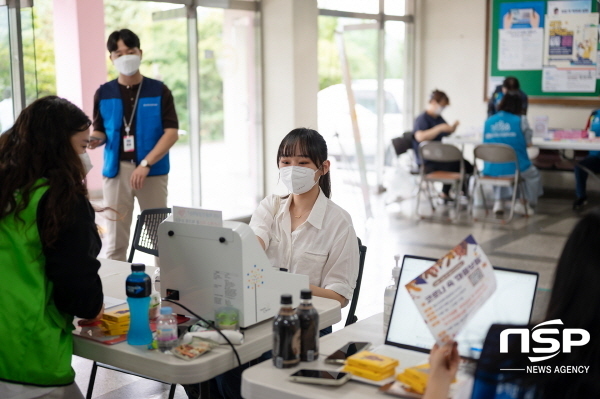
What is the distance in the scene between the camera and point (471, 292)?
153 centimetres

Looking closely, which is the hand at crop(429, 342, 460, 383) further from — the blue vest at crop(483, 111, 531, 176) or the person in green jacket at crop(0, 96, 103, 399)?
the blue vest at crop(483, 111, 531, 176)

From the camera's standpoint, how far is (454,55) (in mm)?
10266

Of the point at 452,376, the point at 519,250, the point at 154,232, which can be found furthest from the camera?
the point at 519,250

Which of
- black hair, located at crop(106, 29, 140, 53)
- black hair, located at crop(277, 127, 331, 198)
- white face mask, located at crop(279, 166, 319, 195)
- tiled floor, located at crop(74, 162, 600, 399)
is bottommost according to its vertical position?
tiled floor, located at crop(74, 162, 600, 399)

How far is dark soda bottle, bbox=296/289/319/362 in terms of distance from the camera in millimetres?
1967

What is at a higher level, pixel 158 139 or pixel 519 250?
pixel 158 139

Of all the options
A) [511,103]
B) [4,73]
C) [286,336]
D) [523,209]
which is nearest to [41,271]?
[286,336]

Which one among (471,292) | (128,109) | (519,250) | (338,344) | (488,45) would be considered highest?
(488,45)

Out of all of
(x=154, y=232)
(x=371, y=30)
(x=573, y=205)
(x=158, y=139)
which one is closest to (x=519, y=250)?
(x=573, y=205)

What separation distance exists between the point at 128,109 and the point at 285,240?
213 centimetres

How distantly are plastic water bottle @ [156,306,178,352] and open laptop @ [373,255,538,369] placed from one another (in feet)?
1.94

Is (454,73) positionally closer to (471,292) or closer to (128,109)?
(128,109)

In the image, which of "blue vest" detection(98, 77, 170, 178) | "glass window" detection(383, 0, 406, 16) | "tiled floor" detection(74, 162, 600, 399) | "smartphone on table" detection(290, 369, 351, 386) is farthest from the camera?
"glass window" detection(383, 0, 406, 16)

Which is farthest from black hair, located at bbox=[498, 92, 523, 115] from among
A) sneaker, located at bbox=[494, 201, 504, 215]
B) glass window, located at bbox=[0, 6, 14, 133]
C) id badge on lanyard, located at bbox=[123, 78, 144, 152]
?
glass window, located at bbox=[0, 6, 14, 133]
